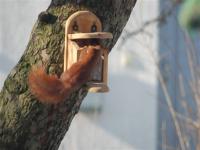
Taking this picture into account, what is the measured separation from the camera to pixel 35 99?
72.4 inches

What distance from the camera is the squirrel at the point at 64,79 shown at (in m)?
1.65

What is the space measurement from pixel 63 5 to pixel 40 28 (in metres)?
0.10

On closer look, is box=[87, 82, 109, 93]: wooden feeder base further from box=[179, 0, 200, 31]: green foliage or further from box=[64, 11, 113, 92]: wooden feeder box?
box=[179, 0, 200, 31]: green foliage

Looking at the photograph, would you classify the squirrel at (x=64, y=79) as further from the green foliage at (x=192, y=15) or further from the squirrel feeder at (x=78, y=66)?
the green foliage at (x=192, y=15)

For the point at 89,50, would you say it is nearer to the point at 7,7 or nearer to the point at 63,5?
the point at 63,5

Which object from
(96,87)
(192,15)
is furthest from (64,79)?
(192,15)

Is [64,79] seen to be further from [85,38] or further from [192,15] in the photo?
[192,15]

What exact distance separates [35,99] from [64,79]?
21 cm

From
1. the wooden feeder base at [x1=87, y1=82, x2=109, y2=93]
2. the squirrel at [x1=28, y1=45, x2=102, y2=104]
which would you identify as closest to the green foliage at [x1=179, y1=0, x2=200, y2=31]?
the wooden feeder base at [x1=87, y1=82, x2=109, y2=93]

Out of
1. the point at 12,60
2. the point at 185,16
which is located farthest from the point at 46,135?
the point at 12,60

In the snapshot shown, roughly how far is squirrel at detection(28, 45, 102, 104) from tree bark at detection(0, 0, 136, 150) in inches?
6.0

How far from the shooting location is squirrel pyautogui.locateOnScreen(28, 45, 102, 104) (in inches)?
64.9

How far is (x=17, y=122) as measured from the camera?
1857 mm

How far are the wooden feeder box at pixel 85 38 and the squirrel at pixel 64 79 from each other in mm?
90
